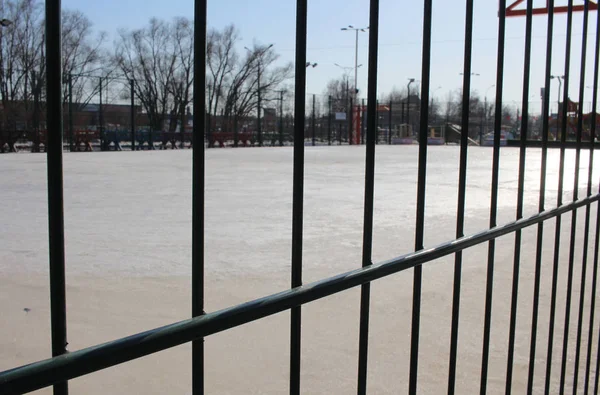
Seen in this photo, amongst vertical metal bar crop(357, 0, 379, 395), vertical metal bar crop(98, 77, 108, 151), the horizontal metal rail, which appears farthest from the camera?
vertical metal bar crop(98, 77, 108, 151)

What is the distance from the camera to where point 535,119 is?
58.3 m

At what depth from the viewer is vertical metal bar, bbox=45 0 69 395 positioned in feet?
2.48

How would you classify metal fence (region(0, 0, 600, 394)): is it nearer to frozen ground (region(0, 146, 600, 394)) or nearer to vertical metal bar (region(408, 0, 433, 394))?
vertical metal bar (region(408, 0, 433, 394))

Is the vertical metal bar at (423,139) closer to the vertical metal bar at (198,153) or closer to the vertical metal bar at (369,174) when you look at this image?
the vertical metal bar at (369,174)

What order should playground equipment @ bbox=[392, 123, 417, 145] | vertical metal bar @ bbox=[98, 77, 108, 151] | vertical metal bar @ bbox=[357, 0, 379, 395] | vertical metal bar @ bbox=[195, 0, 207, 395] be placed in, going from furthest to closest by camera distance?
1. playground equipment @ bbox=[392, 123, 417, 145]
2. vertical metal bar @ bbox=[98, 77, 108, 151]
3. vertical metal bar @ bbox=[357, 0, 379, 395]
4. vertical metal bar @ bbox=[195, 0, 207, 395]

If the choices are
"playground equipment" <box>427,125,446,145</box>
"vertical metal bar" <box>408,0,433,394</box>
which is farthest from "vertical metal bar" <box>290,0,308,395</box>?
"playground equipment" <box>427,125,446,145</box>

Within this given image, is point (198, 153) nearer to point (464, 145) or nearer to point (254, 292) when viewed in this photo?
point (464, 145)

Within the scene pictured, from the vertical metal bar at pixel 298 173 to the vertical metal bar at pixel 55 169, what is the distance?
19.5 inches

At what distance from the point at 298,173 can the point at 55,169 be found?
20.0 inches

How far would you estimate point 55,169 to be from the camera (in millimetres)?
770

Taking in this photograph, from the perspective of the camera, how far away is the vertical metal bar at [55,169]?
76 cm

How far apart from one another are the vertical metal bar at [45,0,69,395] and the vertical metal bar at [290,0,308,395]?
0.49 m

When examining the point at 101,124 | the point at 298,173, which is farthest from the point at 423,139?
the point at 101,124

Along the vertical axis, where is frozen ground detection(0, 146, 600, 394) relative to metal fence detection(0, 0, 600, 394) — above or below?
below
